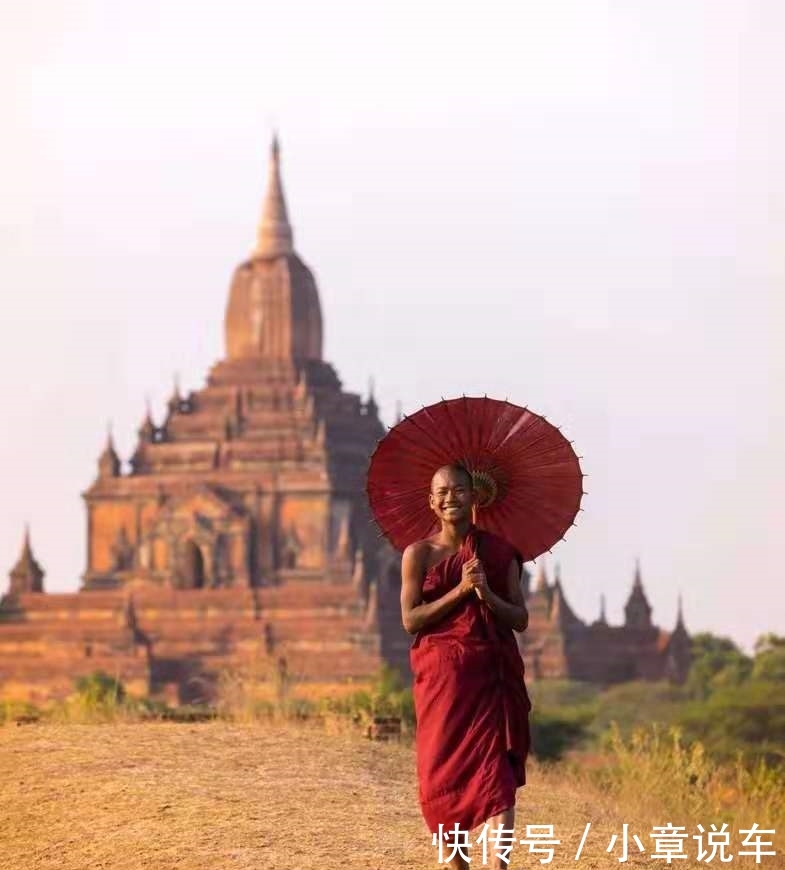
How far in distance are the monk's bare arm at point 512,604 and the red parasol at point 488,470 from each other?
1.13 feet

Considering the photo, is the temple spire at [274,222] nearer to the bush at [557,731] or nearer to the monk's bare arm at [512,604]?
the bush at [557,731]

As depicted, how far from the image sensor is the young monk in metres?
10.8

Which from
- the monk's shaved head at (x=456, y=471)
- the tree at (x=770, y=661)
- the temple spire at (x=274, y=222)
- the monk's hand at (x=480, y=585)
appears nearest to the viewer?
the monk's hand at (x=480, y=585)

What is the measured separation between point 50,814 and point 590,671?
40649 mm

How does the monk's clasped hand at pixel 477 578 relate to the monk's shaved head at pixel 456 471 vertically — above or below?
below

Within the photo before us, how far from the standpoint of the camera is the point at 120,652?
53.9 metres

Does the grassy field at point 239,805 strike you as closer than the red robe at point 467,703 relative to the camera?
No

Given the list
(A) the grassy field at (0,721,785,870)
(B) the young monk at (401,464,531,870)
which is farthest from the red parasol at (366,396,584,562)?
(A) the grassy field at (0,721,785,870)

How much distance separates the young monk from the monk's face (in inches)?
0.4

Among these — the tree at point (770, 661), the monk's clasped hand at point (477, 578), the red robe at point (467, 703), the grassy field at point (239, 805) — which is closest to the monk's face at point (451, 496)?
the red robe at point (467, 703)

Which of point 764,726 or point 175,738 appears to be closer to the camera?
point 175,738

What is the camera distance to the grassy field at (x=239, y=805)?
1284cm

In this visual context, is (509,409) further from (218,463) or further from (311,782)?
(218,463)

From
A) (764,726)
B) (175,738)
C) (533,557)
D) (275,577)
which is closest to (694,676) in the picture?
(275,577)
